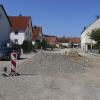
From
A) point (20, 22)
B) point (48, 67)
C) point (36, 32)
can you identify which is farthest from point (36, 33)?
point (48, 67)

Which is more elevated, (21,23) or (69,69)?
(21,23)

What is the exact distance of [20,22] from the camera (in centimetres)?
8119

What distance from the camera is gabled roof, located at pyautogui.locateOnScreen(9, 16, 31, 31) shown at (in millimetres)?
80062

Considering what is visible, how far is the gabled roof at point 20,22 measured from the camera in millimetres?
80062

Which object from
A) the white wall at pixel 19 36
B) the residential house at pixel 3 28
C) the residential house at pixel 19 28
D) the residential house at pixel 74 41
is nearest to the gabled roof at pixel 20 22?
the residential house at pixel 19 28

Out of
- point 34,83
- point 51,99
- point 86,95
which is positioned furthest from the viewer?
point 34,83

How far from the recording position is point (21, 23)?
3189 inches

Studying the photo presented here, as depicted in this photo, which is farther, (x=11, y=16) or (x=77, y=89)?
(x=11, y=16)

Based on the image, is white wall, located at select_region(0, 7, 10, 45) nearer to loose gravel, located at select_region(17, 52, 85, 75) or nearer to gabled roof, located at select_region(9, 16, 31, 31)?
gabled roof, located at select_region(9, 16, 31, 31)

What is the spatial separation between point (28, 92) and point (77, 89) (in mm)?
2044

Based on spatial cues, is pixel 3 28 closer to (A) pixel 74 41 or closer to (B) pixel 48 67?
(B) pixel 48 67

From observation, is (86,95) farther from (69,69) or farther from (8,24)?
(8,24)

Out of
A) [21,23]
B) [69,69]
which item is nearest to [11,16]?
[21,23]

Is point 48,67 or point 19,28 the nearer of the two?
point 48,67
